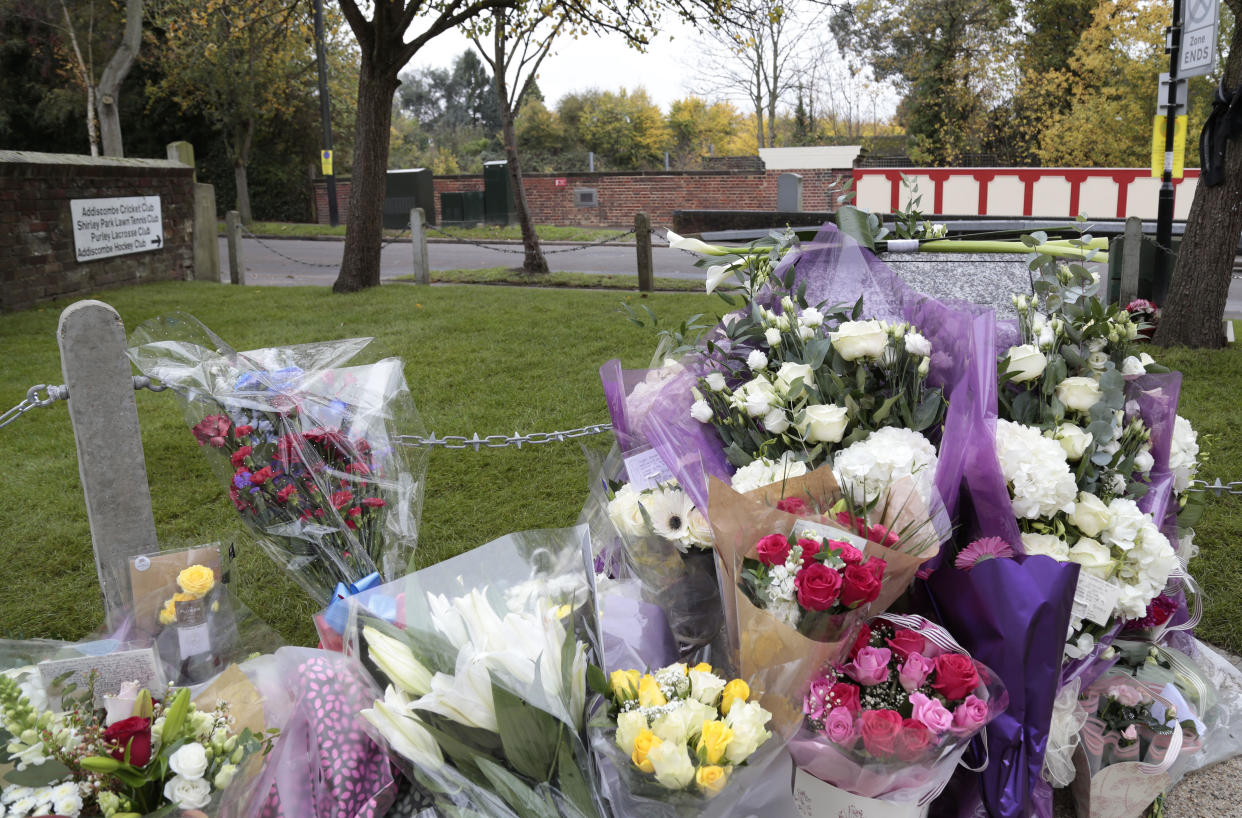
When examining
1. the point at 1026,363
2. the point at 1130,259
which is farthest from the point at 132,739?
the point at 1130,259

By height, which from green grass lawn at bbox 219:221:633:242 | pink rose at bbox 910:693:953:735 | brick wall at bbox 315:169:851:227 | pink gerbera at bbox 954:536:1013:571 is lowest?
pink rose at bbox 910:693:953:735

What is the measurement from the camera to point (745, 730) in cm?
136

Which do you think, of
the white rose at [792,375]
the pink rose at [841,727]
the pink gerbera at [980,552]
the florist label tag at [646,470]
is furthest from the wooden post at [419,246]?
the pink rose at [841,727]

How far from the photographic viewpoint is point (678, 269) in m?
15.7

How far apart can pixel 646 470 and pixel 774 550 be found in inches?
27.1

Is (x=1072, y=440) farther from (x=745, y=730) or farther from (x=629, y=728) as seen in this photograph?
(x=629, y=728)

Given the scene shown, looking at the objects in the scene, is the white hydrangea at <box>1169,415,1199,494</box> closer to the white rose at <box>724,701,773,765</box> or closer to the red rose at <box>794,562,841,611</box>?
the red rose at <box>794,562,841,611</box>

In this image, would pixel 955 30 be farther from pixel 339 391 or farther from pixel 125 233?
pixel 339 391

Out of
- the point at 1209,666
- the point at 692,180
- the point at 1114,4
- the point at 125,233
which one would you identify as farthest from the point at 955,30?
the point at 1209,666

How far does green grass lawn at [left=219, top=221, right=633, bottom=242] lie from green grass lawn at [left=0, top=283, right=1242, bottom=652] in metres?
12.5

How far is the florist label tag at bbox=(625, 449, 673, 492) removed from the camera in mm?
2182

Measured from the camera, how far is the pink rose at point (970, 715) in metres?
1.53

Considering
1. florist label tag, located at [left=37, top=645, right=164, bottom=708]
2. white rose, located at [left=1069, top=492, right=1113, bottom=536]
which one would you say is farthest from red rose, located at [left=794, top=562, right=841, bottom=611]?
florist label tag, located at [left=37, top=645, right=164, bottom=708]

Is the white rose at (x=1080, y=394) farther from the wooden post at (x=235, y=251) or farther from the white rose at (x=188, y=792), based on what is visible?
the wooden post at (x=235, y=251)
